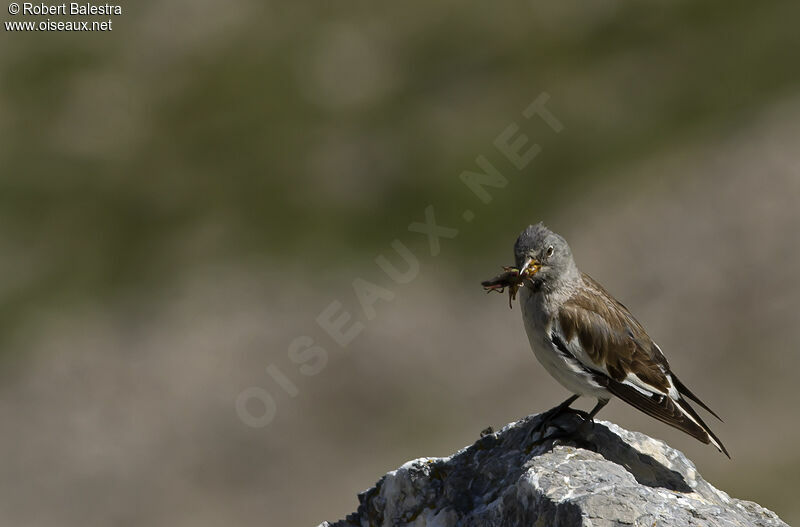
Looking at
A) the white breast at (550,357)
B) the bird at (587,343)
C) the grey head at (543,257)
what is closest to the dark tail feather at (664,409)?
the bird at (587,343)

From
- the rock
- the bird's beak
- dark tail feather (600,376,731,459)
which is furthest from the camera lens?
the bird's beak

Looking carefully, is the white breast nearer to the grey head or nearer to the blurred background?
the grey head

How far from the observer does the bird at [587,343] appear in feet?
29.2

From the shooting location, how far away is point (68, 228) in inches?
1212

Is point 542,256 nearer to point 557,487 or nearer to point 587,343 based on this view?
point 587,343

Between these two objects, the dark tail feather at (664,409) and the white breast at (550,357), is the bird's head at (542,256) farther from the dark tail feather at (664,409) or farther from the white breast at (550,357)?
the dark tail feather at (664,409)

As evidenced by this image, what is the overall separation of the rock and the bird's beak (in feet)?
3.95

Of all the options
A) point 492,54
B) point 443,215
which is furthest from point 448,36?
point 443,215

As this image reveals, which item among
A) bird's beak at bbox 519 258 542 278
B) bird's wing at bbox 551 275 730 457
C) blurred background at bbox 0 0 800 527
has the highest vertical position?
blurred background at bbox 0 0 800 527

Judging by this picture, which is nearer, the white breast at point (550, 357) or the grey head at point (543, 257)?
the white breast at point (550, 357)

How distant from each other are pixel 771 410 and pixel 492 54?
15.0 m

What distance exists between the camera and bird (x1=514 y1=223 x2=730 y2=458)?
29.2 feet

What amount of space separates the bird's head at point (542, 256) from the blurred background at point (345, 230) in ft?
40.0

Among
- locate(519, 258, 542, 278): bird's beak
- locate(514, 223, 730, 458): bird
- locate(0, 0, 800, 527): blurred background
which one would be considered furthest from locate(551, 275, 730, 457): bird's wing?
locate(0, 0, 800, 527): blurred background
